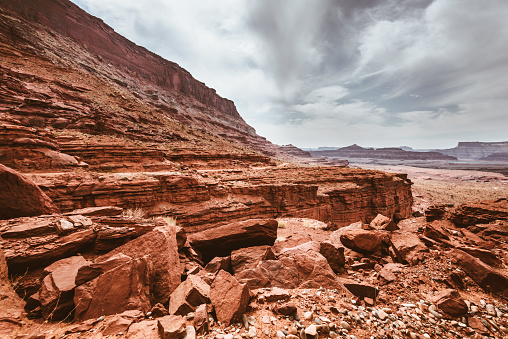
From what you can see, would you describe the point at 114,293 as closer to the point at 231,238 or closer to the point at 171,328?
the point at 171,328

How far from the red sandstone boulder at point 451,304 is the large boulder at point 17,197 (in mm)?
10727

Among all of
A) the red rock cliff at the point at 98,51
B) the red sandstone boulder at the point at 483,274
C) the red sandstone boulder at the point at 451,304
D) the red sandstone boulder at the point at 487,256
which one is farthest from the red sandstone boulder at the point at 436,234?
the red rock cliff at the point at 98,51

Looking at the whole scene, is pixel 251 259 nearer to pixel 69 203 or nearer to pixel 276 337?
pixel 276 337

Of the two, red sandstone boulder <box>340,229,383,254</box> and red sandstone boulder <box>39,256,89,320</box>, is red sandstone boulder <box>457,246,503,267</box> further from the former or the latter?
red sandstone boulder <box>39,256,89,320</box>

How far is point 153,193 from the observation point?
12992 millimetres

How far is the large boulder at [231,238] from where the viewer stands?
21.4 ft

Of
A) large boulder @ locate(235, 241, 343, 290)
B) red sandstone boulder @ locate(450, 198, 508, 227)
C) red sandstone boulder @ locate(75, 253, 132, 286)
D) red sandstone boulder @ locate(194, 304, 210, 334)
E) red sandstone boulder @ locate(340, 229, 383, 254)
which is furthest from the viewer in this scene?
red sandstone boulder @ locate(450, 198, 508, 227)

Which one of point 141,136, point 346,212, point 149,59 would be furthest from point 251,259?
point 149,59

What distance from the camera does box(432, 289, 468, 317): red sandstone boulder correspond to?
3.39 metres

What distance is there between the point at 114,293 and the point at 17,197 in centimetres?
511

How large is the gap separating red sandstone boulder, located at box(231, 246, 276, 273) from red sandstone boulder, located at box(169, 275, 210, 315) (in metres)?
1.72

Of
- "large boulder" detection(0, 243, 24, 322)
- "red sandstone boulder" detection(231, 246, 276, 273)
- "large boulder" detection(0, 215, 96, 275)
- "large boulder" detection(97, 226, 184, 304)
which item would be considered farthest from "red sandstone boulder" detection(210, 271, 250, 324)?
"large boulder" detection(0, 215, 96, 275)

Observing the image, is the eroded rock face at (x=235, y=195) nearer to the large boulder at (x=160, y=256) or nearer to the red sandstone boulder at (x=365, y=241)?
the large boulder at (x=160, y=256)

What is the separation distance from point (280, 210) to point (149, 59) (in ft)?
297
